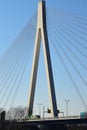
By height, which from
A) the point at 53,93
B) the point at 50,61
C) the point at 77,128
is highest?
the point at 50,61

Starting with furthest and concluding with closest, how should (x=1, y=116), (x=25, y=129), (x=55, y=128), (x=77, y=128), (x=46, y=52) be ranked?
(x=77, y=128) → (x=55, y=128) → (x=25, y=129) → (x=1, y=116) → (x=46, y=52)

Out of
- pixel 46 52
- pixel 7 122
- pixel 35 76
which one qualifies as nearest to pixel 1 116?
pixel 7 122

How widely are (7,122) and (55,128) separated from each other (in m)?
16.9

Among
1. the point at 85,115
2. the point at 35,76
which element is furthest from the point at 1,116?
the point at 85,115

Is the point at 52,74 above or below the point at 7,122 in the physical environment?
above

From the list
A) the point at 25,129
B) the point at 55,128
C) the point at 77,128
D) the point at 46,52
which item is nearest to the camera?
the point at 46,52

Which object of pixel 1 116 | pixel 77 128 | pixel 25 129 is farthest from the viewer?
pixel 77 128

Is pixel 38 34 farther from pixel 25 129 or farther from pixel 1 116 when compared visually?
pixel 25 129

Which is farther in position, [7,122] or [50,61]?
[7,122]

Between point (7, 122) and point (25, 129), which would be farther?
point (25, 129)

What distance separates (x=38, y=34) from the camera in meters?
76.9

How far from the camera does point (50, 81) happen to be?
7550cm

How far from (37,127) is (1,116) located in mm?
22765

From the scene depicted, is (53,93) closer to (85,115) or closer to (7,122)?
(7,122)
